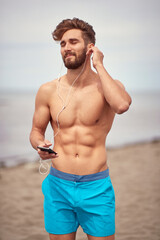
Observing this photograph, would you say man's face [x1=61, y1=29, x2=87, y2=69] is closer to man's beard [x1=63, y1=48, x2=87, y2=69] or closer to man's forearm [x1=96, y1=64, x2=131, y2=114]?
man's beard [x1=63, y1=48, x2=87, y2=69]

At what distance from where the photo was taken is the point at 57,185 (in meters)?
2.66

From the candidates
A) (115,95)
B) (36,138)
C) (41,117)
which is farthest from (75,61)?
(36,138)

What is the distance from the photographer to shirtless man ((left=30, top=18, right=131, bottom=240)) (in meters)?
2.55

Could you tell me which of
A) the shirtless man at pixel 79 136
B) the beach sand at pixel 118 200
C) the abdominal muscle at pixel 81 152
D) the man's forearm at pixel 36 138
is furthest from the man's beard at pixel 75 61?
the beach sand at pixel 118 200

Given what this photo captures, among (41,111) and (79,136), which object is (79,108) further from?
(41,111)

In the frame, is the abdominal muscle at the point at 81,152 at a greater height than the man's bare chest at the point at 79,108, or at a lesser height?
lesser

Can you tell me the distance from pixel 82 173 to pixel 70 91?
736 millimetres

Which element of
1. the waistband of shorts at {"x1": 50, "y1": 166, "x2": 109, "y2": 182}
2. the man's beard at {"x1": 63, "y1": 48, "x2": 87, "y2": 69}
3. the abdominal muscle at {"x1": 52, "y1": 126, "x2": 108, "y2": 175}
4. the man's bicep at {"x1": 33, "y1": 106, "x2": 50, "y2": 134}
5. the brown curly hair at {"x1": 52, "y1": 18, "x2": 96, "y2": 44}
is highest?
the brown curly hair at {"x1": 52, "y1": 18, "x2": 96, "y2": 44}

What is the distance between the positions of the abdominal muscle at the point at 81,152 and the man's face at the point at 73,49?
22.1 inches

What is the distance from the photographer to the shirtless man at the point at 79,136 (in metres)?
2.55

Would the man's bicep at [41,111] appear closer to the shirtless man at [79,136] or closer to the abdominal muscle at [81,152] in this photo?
the shirtless man at [79,136]

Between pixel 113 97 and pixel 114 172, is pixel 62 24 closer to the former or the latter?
pixel 113 97

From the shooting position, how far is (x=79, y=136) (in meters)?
2.64

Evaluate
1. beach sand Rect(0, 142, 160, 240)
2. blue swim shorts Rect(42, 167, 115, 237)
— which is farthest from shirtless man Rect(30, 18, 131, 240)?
beach sand Rect(0, 142, 160, 240)
